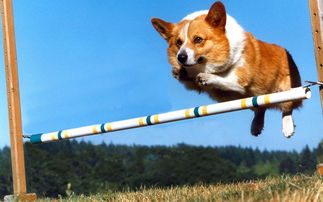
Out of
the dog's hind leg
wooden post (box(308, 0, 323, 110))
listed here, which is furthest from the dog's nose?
the dog's hind leg

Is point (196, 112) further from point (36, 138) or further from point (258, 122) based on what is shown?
point (36, 138)

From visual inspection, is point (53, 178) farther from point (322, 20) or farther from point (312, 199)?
point (312, 199)

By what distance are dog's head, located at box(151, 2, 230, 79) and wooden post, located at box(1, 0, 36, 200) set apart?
152cm

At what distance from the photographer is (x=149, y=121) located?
3529 millimetres

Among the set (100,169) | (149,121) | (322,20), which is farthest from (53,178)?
(322,20)

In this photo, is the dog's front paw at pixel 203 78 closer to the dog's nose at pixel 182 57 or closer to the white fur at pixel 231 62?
the white fur at pixel 231 62

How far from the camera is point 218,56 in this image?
3.58 meters

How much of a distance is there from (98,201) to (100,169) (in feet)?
18.3

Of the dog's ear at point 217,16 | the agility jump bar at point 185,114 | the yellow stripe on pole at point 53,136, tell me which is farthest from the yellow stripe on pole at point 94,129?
the dog's ear at point 217,16

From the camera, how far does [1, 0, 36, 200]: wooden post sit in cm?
417

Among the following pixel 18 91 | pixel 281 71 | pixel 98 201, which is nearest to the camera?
pixel 98 201

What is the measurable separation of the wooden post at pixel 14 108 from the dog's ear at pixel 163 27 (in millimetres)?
1511

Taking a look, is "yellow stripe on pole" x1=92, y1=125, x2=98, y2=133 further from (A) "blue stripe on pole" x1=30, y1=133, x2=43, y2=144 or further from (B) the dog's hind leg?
(B) the dog's hind leg

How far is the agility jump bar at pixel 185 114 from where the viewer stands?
3.11 metres
